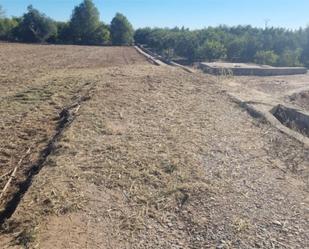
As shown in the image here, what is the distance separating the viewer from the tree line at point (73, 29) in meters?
50.3

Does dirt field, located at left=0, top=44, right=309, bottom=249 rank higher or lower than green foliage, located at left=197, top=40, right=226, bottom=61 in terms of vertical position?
lower

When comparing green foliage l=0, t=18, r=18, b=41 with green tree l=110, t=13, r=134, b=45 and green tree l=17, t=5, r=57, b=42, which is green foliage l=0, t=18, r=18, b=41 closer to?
green tree l=17, t=5, r=57, b=42

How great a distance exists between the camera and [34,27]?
1984 inches

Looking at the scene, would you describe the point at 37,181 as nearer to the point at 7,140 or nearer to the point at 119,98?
the point at 7,140

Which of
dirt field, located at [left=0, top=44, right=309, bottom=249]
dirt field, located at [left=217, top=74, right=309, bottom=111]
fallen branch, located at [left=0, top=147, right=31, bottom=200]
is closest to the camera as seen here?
dirt field, located at [left=0, top=44, right=309, bottom=249]

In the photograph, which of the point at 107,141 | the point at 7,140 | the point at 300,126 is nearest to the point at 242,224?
the point at 107,141

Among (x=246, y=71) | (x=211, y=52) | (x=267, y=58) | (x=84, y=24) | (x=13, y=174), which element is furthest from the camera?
(x=84, y=24)

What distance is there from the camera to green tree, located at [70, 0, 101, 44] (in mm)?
52875

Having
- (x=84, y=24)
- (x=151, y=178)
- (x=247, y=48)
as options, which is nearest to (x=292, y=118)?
(x=151, y=178)

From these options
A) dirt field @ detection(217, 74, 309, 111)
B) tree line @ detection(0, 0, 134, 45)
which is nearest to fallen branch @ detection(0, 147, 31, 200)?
dirt field @ detection(217, 74, 309, 111)

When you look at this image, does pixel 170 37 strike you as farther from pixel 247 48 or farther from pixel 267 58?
pixel 267 58

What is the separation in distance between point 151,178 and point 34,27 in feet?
165

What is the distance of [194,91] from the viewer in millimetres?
10195

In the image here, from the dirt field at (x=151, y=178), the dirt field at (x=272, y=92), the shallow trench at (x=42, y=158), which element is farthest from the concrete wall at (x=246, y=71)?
the shallow trench at (x=42, y=158)
